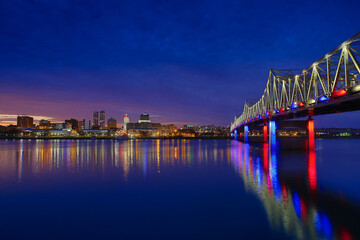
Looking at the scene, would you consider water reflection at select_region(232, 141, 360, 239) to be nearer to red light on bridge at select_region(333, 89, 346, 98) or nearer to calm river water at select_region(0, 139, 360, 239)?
calm river water at select_region(0, 139, 360, 239)

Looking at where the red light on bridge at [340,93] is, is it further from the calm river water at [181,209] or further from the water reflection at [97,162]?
the water reflection at [97,162]

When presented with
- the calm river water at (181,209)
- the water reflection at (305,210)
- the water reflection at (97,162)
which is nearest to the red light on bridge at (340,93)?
the calm river water at (181,209)

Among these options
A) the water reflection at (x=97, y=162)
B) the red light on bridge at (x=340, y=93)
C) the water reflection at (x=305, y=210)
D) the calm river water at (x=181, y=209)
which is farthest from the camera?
the red light on bridge at (x=340, y=93)

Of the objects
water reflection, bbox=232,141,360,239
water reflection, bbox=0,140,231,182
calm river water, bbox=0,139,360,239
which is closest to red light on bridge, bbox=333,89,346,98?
calm river water, bbox=0,139,360,239

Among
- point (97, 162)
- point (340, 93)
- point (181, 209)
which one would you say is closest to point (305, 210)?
point (181, 209)

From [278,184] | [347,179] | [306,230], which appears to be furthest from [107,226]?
[347,179]

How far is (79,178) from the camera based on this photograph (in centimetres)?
2264

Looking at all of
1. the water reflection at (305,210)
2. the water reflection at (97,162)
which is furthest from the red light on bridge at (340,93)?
the water reflection at (97,162)

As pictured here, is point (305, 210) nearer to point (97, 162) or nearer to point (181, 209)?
point (181, 209)

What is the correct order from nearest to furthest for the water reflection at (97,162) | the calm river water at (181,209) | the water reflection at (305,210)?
the water reflection at (305,210)
the calm river water at (181,209)
the water reflection at (97,162)

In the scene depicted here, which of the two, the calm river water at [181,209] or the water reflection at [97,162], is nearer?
the calm river water at [181,209]

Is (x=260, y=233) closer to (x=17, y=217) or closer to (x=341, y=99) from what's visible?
(x=17, y=217)

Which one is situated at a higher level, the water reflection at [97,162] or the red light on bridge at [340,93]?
the red light on bridge at [340,93]

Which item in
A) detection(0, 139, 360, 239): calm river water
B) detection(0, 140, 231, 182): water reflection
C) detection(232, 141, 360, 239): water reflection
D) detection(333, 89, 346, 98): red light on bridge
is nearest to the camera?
detection(232, 141, 360, 239): water reflection
